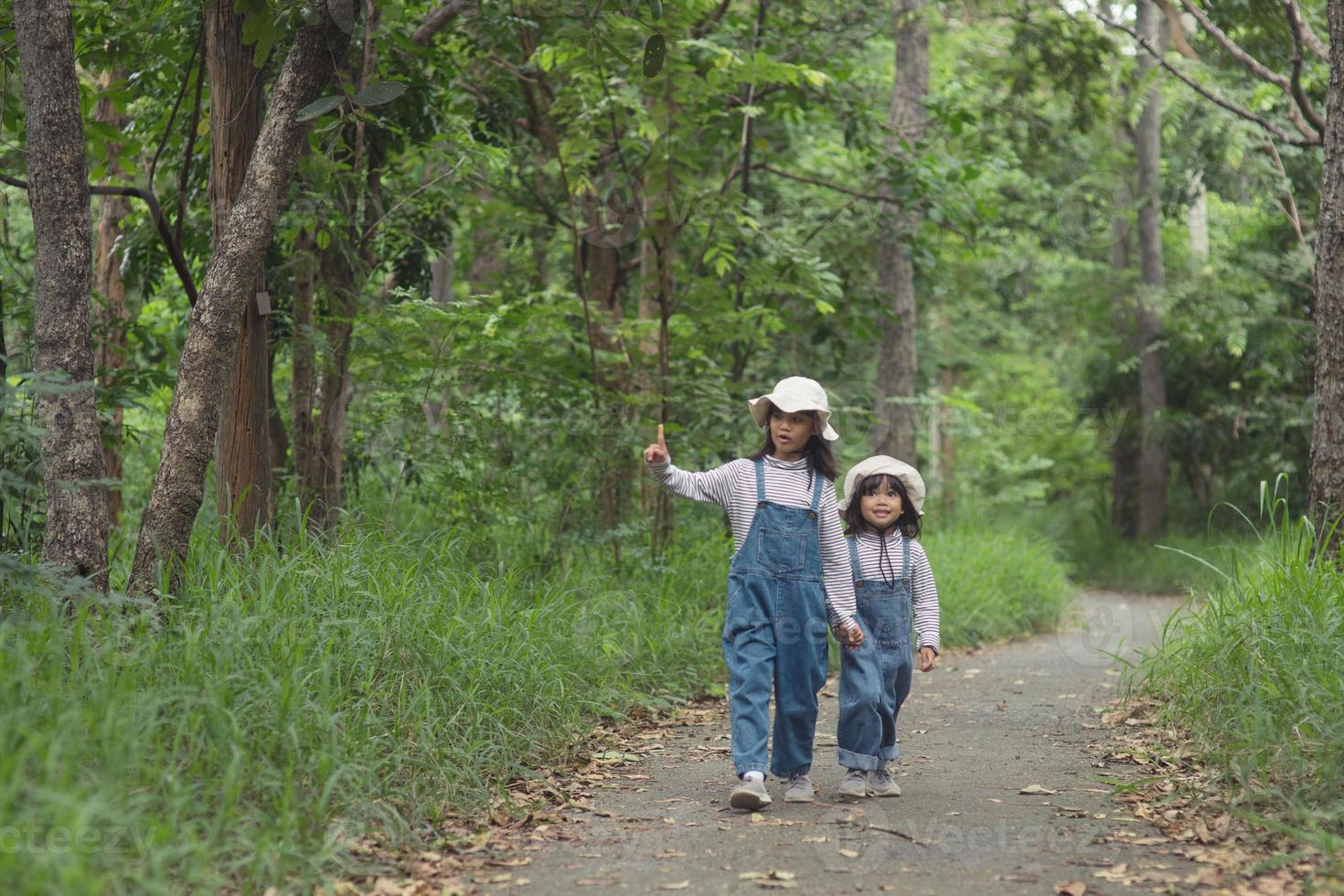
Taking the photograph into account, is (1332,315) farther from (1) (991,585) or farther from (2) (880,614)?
(1) (991,585)

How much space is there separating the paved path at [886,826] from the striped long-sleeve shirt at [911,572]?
0.70 meters

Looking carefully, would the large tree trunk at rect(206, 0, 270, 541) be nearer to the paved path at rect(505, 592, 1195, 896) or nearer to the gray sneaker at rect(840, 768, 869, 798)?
the paved path at rect(505, 592, 1195, 896)

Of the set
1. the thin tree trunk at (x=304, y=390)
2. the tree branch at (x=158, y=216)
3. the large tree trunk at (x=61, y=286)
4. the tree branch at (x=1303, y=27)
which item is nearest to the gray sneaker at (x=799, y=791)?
the large tree trunk at (x=61, y=286)

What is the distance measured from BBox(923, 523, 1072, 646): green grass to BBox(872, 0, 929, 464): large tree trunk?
48.8 inches

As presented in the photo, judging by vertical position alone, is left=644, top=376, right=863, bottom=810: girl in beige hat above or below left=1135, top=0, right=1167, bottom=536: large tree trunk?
below

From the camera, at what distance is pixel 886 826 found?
4656 millimetres

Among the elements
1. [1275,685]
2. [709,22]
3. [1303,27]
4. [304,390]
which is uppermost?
[709,22]

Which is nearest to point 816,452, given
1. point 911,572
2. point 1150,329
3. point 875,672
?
point 911,572

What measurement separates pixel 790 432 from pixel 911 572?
88 centimetres

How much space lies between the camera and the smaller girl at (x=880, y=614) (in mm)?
5203

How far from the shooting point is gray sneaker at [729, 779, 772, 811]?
482 centimetres

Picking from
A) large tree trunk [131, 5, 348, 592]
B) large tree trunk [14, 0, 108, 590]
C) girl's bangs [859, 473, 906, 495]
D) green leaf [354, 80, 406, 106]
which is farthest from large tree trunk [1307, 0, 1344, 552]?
large tree trunk [14, 0, 108, 590]

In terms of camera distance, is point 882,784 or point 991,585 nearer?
point 882,784

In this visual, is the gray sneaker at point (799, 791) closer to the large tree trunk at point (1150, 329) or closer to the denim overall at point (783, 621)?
the denim overall at point (783, 621)
